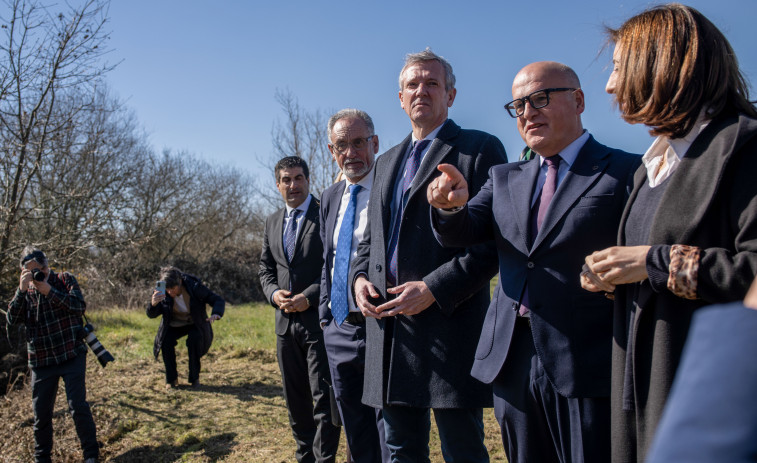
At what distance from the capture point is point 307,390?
14.5ft

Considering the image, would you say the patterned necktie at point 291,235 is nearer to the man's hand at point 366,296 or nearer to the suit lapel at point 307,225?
the suit lapel at point 307,225

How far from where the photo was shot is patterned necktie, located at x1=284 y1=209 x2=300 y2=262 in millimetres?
4590

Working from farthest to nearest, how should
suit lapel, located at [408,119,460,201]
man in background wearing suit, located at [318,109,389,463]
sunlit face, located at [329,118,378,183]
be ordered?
sunlit face, located at [329,118,378,183] < man in background wearing suit, located at [318,109,389,463] < suit lapel, located at [408,119,460,201]

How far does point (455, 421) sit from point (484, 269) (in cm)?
71

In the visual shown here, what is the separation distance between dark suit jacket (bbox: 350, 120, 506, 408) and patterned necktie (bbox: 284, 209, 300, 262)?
1670 mm

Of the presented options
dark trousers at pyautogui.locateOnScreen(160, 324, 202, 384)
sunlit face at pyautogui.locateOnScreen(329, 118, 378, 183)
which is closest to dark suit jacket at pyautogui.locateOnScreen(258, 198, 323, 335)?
sunlit face at pyautogui.locateOnScreen(329, 118, 378, 183)

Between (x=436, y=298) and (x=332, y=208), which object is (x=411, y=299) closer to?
(x=436, y=298)

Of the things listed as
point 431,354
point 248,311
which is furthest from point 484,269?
point 248,311

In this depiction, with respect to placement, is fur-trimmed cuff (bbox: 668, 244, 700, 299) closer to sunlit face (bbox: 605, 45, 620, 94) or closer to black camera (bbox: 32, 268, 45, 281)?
sunlit face (bbox: 605, 45, 620, 94)

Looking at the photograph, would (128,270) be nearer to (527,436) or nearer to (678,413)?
(527,436)

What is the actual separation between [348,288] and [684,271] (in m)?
2.12

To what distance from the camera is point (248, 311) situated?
1664 cm

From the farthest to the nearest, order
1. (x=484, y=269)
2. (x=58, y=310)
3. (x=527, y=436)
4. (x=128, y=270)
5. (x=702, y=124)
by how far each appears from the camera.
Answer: (x=128, y=270) < (x=58, y=310) < (x=484, y=269) < (x=527, y=436) < (x=702, y=124)

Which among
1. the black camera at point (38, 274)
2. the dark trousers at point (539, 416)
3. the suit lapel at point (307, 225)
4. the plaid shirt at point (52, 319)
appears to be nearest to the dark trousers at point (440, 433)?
the dark trousers at point (539, 416)
